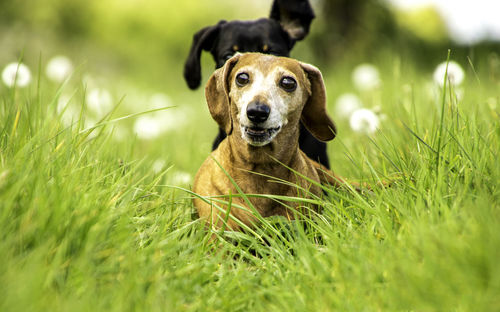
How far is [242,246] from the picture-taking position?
110 inches

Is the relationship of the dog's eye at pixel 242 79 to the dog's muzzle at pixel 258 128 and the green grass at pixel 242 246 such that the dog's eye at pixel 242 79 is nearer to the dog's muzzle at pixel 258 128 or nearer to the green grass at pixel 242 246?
the dog's muzzle at pixel 258 128

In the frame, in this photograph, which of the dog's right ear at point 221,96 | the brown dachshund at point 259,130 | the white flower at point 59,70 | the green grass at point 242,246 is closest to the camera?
the green grass at point 242,246

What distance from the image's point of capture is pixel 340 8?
9.82m

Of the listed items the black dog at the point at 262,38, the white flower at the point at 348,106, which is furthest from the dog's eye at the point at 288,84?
the white flower at the point at 348,106

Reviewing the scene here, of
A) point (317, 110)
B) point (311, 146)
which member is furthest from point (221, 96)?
point (311, 146)

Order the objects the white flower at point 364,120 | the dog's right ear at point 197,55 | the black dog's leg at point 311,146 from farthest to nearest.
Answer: the dog's right ear at point 197,55
the black dog's leg at point 311,146
the white flower at point 364,120

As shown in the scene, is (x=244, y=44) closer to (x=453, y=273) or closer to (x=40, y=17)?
(x=453, y=273)

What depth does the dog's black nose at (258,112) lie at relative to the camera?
2.66m

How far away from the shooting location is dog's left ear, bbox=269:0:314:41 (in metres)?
4.39

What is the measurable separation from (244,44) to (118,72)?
1001 centimetres

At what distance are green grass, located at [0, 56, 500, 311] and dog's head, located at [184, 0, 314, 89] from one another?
1564mm

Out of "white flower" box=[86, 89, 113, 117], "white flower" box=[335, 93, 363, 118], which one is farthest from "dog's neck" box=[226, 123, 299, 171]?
"white flower" box=[335, 93, 363, 118]

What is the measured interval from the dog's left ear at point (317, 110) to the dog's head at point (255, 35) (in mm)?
1096

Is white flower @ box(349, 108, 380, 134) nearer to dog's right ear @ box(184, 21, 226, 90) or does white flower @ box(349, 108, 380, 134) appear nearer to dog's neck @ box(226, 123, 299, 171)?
dog's neck @ box(226, 123, 299, 171)
